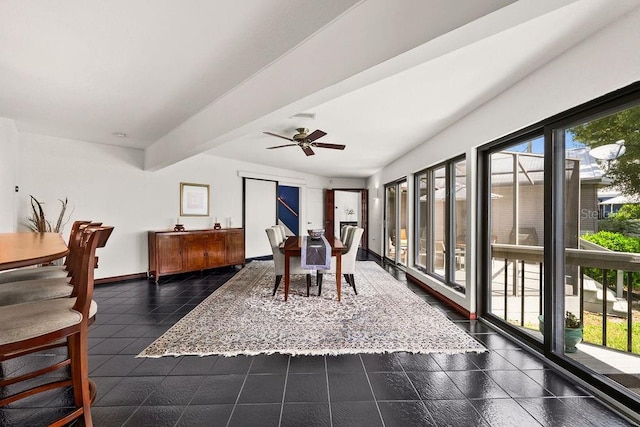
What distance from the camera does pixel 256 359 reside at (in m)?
2.19

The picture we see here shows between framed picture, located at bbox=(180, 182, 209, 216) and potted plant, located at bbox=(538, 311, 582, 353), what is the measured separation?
5.62 meters

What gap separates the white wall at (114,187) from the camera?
4059mm

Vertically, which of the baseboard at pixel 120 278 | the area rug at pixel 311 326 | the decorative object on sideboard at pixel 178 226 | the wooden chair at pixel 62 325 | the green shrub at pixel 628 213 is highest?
the green shrub at pixel 628 213

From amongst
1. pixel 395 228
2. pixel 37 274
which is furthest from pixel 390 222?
pixel 37 274

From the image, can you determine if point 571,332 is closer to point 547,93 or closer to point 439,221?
point 547,93

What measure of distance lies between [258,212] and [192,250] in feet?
6.68

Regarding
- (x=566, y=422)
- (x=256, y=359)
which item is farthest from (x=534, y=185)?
(x=256, y=359)

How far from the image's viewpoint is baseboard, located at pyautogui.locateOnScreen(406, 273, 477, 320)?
10.2 feet

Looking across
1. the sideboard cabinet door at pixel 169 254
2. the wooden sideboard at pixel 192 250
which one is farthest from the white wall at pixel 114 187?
the sideboard cabinet door at pixel 169 254

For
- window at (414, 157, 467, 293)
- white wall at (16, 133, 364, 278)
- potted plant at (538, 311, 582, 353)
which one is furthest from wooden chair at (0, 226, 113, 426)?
white wall at (16, 133, 364, 278)

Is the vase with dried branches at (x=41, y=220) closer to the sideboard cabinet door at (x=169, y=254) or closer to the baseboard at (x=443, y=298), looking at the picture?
the sideboard cabinet door at (x=169, y=254)

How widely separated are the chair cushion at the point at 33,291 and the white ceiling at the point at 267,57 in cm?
162

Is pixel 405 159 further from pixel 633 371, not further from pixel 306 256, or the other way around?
pixel 633 371

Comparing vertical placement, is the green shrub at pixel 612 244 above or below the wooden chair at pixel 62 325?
above
